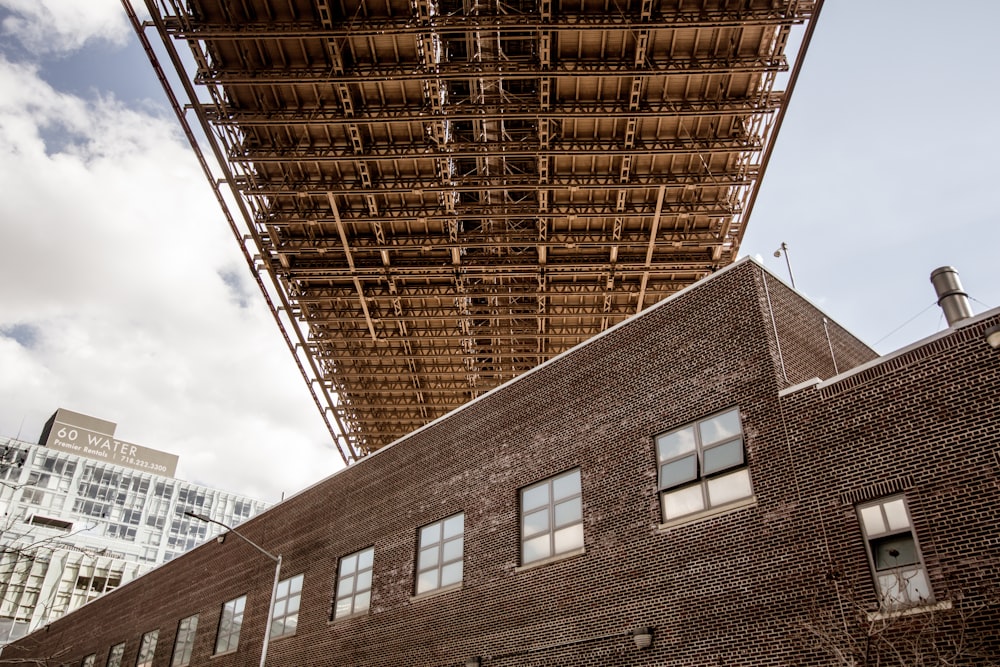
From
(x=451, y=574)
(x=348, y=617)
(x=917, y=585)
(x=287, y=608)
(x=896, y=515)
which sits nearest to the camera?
(x=917, y=585)

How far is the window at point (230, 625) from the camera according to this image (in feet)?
99.3

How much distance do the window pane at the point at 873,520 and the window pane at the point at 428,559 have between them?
1224 cm

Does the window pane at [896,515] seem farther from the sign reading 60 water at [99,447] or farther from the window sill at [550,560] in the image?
the sign reading 60 water at [99,447]

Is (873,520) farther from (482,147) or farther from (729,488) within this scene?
(482,147)

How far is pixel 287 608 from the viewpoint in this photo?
1097 inches

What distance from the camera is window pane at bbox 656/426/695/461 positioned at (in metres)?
17.1

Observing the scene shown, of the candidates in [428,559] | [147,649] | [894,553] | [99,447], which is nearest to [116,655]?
[147,649]

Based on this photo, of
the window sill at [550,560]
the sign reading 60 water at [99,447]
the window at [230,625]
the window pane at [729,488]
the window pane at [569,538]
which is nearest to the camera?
the window pane at [729,488]

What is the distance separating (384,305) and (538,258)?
8.31 m

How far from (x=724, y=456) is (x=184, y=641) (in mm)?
26968

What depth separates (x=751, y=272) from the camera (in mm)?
17281

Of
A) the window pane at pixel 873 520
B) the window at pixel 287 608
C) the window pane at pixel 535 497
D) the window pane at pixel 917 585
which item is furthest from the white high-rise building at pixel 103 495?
the window pane at pixel 917 585

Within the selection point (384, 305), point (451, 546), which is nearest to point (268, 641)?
point (451, 546)

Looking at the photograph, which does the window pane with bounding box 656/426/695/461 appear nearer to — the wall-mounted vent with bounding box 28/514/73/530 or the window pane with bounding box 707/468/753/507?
the window pane with bounding box 707/468/753/507
